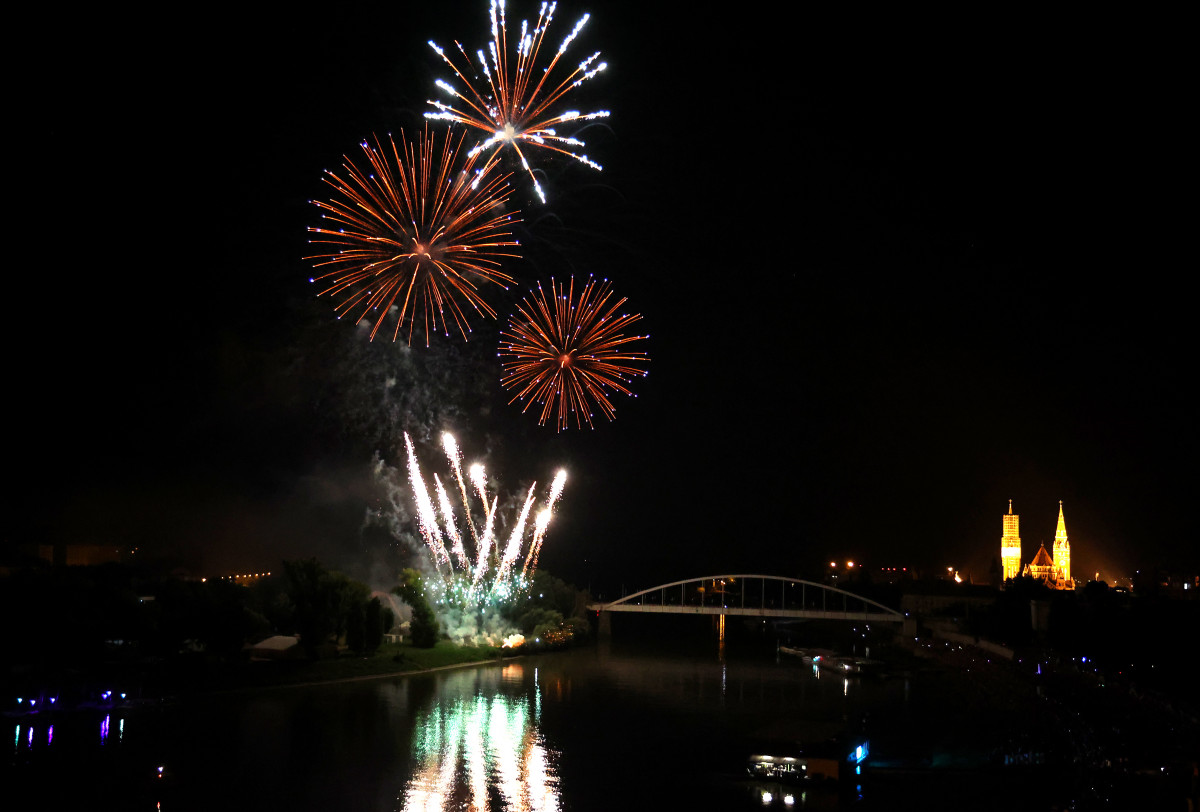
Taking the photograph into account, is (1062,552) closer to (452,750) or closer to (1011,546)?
(1011,546)

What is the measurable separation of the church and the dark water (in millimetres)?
56397

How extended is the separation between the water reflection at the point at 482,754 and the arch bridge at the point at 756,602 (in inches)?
913

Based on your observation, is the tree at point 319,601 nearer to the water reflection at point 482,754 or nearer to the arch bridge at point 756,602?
the water reflection at point 482,754

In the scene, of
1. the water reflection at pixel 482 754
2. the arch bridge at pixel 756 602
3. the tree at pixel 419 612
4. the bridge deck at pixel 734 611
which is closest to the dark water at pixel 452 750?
the water reflection at pixel 482 754

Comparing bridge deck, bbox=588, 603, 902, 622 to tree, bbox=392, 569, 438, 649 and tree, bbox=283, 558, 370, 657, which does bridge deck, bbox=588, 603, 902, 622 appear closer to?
tree, bbox=392, 569, 438, 649

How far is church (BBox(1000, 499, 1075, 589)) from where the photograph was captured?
85.2 m

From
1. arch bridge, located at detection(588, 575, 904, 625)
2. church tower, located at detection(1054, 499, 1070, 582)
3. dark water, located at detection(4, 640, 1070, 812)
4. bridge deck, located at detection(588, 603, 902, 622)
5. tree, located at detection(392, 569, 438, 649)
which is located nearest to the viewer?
dark water, located at detection(4, 640, 1070, 812)

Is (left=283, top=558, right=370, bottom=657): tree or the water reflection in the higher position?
(left=283, top=558, right=370, bottom=657): tree

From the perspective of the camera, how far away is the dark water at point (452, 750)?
19922 millimetres

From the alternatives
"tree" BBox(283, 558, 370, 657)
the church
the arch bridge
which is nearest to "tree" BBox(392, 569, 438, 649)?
"tree" BBox(283, 558, 370, 657)

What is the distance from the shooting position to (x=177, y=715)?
26438mm

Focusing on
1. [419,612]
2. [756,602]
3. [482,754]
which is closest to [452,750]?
[482,754]

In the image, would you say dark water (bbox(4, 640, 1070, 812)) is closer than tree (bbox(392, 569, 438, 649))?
Yes

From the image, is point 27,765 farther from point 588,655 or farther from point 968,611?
point 968,611
